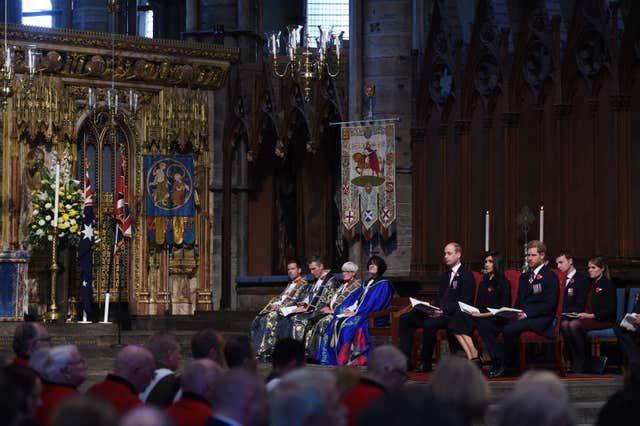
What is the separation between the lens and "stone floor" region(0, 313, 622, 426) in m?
10.2

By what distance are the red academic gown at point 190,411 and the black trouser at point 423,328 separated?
6.85 metres

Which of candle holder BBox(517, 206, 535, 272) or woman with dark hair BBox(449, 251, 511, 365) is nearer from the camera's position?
woman with dark hair BBox(449, 251, 511, 365)

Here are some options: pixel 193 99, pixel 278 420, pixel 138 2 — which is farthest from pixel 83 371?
pixel 138 2

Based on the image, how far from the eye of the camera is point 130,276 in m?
19.3

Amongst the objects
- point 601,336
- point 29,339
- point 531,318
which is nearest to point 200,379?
point 29,339

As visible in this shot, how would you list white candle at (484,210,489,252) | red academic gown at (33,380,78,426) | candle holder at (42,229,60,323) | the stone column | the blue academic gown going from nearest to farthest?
red academic gown at (33,380,78,426) → the blue academic gown → white candle at (484,210,489,252) → candle holder at (42,229,60,323) → the stone column

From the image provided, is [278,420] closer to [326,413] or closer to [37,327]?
[326,413]

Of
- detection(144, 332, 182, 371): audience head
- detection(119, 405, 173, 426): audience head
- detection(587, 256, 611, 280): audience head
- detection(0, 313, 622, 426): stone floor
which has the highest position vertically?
detection(587, 256, 611, 280): audience head

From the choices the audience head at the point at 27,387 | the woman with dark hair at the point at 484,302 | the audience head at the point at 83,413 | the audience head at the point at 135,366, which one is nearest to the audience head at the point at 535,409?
the audience head at the point at 83,413

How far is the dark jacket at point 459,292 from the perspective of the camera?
12.7 meters

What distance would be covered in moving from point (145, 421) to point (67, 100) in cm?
1532

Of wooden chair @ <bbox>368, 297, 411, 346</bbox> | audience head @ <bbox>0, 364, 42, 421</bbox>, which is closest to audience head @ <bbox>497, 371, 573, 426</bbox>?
audience head @ <bbox>0, 364, 42, 421</bbox>

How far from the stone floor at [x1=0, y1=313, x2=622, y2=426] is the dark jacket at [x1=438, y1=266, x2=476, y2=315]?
5.22ft

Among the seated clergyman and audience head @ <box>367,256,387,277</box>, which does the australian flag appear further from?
audience head @ <box>367,256,387,277</box>
